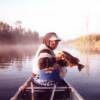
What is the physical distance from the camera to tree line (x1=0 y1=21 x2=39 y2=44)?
2.65m

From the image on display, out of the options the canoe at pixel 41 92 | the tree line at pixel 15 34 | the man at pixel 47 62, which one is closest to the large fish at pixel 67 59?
the man at pixel 47 62

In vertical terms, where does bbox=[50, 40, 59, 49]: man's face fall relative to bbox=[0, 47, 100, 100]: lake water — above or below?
above

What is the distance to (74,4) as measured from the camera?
2689mm

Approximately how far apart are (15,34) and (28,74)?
1.18ft

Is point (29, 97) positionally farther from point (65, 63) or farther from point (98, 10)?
point (98, 10)

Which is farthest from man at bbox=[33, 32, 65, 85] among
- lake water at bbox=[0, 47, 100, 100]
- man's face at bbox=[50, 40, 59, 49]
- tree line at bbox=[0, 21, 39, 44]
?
tree line at bbox=[0, 21, 39, 44]

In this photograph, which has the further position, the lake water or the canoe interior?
the lake water

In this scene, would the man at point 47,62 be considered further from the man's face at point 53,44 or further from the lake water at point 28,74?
the lake water at point 28,74

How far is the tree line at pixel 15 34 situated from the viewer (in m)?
2.65

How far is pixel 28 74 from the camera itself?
253 centimetres

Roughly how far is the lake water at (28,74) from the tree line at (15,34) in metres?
0.09

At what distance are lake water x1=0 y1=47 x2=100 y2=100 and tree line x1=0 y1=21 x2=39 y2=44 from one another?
0.09 metres

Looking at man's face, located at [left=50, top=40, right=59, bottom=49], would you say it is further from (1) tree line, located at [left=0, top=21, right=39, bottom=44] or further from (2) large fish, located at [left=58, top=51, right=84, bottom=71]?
(1) tree line, located at [left=0, top=21, right=39, bottom=44]

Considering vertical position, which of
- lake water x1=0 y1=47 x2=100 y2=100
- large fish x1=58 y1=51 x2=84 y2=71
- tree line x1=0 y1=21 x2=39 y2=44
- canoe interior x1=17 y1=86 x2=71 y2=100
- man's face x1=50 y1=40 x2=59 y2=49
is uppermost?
tree line x1=0 y1=21 x2=39 y2=44
